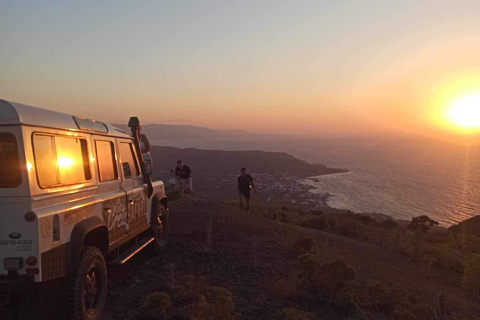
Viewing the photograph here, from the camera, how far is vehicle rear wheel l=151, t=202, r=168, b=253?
729cm

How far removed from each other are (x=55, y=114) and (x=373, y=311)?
5657mm

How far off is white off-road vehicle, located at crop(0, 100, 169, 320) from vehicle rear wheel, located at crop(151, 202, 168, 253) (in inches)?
54.9

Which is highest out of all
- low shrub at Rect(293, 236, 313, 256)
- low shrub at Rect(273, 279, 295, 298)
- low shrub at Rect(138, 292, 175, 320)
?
low shrub at Rect(138, 292, 175, 320)

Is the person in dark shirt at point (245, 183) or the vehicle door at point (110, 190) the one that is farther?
the person in dark shirt at point (245, 183)

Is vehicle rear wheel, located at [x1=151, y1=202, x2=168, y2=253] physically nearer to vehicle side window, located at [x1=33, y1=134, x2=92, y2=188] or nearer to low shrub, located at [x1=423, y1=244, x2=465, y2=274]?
vehicle side window, located at [x1=33, y1=134, x2=92, y2=188]

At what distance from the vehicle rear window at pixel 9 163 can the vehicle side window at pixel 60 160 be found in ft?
0.57

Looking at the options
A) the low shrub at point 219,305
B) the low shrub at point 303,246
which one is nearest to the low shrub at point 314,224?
the low shrub at point 303,246

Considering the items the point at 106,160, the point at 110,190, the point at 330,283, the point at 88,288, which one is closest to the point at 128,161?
the point at 106,160

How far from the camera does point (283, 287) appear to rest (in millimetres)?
6301

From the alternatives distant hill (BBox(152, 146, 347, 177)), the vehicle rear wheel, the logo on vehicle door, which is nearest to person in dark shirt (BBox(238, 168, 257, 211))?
the vehicle rear wheel

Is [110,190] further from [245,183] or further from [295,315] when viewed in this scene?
[245,183]

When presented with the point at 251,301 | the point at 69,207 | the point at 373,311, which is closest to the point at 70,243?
the point at 69,207

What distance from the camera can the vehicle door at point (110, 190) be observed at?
5059 millimetres

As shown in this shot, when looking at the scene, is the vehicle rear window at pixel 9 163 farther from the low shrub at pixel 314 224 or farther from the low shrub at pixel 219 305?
the low shrub at pixel 314 224
